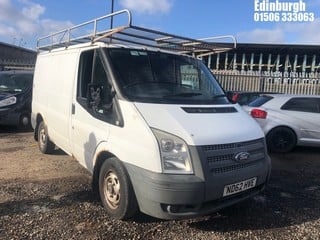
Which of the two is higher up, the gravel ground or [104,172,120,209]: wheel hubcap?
[104,172,120,209]: wheel hubcap

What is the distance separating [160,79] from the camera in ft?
16.4

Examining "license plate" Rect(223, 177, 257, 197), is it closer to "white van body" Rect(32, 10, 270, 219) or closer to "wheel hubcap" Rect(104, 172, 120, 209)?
"white van body" Rect(32, 10, 270, 219)

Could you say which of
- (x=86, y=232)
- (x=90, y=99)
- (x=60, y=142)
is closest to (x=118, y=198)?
(x=86, y=232)

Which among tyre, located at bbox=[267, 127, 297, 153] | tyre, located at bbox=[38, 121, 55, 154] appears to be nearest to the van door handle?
tyre, located at bbox=[38, 121, 55, 154]

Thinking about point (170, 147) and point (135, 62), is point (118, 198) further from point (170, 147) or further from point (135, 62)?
point (135, 62)

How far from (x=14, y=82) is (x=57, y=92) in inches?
217

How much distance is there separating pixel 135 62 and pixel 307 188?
3373 mm

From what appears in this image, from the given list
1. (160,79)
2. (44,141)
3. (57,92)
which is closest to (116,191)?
(160,79)

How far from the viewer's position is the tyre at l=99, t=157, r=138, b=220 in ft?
14.0

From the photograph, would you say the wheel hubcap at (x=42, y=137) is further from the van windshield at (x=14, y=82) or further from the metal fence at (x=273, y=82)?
the metal fence at (x=273, y=82)

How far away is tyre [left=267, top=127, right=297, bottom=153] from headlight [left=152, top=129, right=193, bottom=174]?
5683 millimetres

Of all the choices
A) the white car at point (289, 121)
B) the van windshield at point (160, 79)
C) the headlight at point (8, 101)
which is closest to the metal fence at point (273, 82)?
the white car at point (289, 121)

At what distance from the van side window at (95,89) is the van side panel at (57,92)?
12.3 inches

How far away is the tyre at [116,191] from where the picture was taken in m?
4.26
